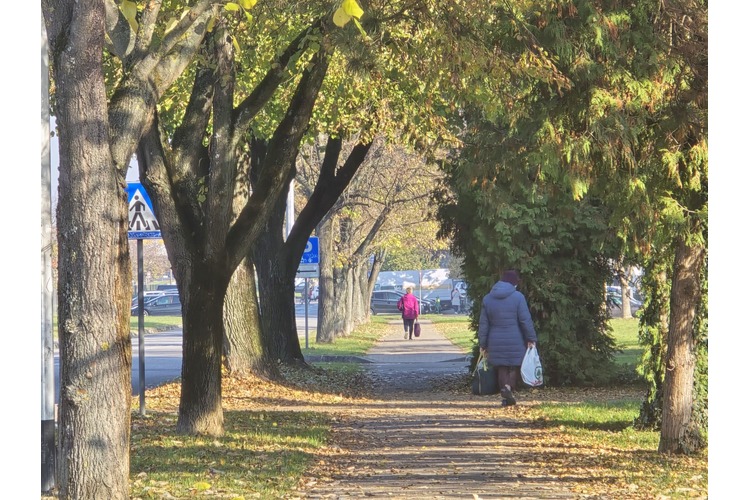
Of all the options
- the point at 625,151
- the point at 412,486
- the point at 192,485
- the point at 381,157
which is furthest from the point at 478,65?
the point at 381,157

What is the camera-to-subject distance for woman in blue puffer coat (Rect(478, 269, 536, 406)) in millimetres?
15414

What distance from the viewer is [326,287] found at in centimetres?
3841

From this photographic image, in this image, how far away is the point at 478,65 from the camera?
11180 mm

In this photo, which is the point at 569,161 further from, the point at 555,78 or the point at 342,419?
the point at 342,419

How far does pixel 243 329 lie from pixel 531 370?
23.1 ft

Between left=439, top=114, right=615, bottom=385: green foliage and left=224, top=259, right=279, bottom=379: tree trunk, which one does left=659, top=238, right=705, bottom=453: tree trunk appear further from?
left=224, top=259, right=279, bottom=379: tree trunk

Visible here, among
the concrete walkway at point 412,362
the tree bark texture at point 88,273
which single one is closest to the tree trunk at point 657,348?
the tree bark texture at point 88,273

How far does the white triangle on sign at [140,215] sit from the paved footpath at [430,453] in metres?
3.36

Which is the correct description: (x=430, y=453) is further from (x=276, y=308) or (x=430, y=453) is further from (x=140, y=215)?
(x=276, y=308)

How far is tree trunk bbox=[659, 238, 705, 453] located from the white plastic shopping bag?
10.6 feet

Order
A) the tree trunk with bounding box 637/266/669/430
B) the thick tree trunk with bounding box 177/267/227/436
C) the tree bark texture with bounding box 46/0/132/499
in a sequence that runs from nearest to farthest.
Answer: the tree bark texture with bounding box 46/0/132/499 → the thick tree trunk with bounding box 177/267/227/436 → the tree trunk with bounding box 637/266/669/430

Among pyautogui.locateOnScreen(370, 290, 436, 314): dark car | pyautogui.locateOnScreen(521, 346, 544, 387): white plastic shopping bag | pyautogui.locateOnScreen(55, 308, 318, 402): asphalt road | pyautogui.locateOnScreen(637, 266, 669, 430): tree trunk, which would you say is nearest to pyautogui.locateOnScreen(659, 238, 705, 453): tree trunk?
pyautogui.locateOnScreen(637, 266, 669, 430): tree trunk

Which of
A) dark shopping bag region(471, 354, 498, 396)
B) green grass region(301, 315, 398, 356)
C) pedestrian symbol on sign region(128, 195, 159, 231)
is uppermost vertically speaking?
pedestrian symbol on sign region(128, 195, 159, 231)

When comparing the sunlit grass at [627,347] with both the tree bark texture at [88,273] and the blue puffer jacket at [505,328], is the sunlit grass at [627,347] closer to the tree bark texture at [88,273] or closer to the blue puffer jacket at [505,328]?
the blue puffer jacket at [505,328]
